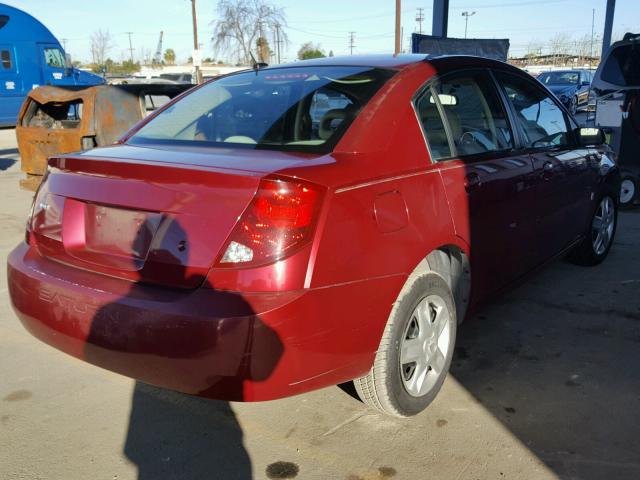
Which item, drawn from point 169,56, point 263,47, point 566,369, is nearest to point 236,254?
point 566,369

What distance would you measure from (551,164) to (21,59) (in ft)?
60.7

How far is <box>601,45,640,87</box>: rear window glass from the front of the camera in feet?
24.0

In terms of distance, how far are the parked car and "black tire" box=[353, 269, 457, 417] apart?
17.0 meters

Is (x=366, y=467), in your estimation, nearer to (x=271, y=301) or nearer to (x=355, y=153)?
(x=271, y=301)

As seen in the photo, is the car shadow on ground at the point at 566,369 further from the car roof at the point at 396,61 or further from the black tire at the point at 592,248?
the car roof at the point at 396,61

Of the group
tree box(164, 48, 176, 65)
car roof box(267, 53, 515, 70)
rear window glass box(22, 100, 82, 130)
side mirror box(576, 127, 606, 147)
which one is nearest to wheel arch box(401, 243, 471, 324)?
car roof box(267, 53, 515, 70)

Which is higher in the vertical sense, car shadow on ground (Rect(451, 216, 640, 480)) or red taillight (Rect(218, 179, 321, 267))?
red taillight (Rect(218, 179, 321, 267))

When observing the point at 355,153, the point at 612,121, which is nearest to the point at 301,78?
the point at 355,153

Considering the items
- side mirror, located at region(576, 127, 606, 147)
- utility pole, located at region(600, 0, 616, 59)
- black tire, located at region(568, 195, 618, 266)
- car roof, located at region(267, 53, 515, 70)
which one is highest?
utility pole, located at region(600, 0, 616, 59)

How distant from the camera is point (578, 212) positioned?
4.43 metres

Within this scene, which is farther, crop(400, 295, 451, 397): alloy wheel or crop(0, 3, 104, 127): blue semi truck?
crop(0, 3, 104, 127): blue semi truck

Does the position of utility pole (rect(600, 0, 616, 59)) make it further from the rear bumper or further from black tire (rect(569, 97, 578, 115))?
the rear bumper

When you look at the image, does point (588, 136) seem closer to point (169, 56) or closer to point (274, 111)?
point (274, 111)

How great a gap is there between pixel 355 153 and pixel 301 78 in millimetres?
953
